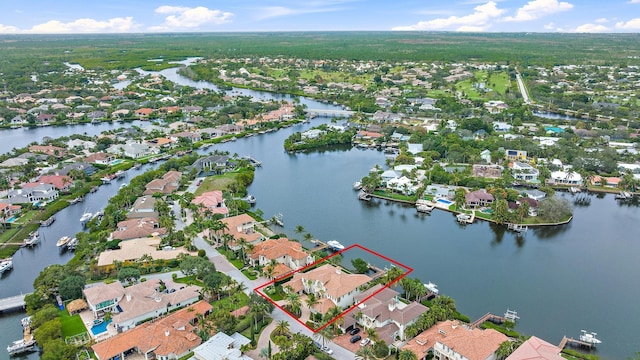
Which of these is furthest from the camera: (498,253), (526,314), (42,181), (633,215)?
(42,181)

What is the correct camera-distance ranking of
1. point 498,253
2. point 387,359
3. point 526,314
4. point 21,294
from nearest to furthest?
point 387,359 → point 526,314 → point 21,294 → point 498,253

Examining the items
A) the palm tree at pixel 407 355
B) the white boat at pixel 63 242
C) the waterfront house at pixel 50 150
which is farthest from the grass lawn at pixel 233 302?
the waterfront house at pixel 50 150

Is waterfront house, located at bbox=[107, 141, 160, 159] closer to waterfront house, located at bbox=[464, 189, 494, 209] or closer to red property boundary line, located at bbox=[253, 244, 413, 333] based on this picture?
red property boundary line, located at bbox=[253, 244, 413, 333]

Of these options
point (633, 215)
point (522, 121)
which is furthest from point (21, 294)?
point (522, 121)

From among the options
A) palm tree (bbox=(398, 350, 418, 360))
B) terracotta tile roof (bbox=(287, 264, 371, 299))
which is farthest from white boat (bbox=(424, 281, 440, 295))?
palm tree (bbox=(398, 350, 418, 360))

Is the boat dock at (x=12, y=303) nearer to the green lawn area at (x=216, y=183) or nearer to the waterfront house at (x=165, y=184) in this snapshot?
the waterfront house at (x=165, y=184)

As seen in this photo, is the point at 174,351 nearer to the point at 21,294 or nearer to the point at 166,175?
the point at 21,294

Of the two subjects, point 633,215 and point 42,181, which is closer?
point 633,215
